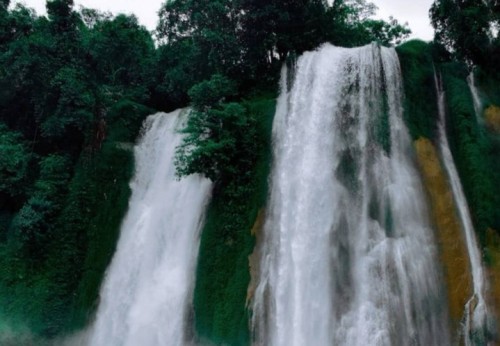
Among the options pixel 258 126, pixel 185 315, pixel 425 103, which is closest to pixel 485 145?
pixel 425 103

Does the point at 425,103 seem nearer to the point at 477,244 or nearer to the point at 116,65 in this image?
the point at 477,244

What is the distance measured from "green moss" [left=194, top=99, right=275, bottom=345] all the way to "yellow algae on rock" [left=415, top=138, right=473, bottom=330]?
405cm

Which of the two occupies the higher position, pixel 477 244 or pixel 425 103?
pixel 425 103

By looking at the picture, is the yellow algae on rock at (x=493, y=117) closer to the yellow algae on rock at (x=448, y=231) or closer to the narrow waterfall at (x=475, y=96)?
the narrow waterfall at (x=475, y=96)

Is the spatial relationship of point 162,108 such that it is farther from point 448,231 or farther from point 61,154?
point 448,231

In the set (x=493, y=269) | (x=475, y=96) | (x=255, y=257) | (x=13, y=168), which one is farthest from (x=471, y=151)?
(x=13, y=168)

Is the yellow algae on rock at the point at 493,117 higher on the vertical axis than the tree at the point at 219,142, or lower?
higher

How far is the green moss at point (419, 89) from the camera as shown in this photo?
12.4 meters

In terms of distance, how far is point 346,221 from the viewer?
11.2 metres

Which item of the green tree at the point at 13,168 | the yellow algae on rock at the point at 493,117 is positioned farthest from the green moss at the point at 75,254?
the yellow algae on rock at the point at 493,117

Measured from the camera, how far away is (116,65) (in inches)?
786

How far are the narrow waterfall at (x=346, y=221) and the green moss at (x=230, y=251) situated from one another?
1.33ft

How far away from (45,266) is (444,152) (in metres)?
12.3

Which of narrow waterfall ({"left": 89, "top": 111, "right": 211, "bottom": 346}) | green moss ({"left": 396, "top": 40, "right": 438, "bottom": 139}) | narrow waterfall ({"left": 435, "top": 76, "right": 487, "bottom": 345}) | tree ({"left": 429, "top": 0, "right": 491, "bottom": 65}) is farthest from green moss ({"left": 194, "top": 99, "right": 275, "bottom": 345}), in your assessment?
tree ({"left": 429, "top": 0, "right": 491, "bottom": 65})
